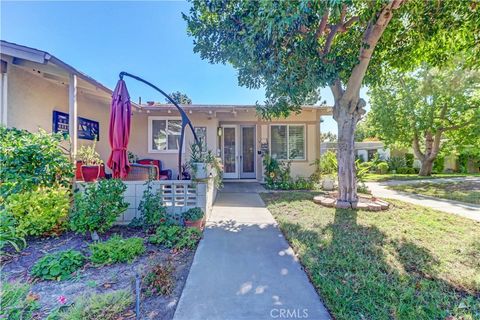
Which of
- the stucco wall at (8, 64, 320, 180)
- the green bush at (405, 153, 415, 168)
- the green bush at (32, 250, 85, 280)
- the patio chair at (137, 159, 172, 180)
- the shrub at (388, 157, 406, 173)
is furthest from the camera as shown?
the green bush at (405, 153, 415, 168)

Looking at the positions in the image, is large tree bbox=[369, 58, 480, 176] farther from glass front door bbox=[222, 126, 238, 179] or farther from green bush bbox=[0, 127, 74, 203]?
green bush bbox=[0, 127, 74, 203]

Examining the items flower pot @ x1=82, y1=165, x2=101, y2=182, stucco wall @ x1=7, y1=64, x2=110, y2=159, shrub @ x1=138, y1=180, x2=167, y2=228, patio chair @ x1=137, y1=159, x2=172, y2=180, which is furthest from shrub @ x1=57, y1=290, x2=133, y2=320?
patio chair @ x1=137, y1=159, x2=172, y2=180

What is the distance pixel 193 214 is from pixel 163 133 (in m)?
6.06

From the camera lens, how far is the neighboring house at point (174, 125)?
→ 219 inches

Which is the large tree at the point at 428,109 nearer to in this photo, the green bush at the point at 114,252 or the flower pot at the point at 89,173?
the flower pot at the point at 89,173

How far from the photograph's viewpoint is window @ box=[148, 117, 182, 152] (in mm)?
9523

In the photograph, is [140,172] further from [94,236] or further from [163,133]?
[163,133]

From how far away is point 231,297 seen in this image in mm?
2391

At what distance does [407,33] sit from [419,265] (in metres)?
6.22

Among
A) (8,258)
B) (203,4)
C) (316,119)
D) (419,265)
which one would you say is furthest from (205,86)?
(419,265)

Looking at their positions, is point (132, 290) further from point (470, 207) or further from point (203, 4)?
point (470, 207)

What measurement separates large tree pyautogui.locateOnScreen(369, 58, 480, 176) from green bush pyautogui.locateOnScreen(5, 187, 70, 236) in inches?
628

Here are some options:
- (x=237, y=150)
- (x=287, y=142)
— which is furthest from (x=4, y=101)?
(x=287, y=142)

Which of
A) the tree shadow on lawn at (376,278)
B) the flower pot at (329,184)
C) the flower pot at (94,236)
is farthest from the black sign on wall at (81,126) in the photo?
the flower pot at (329,184)
